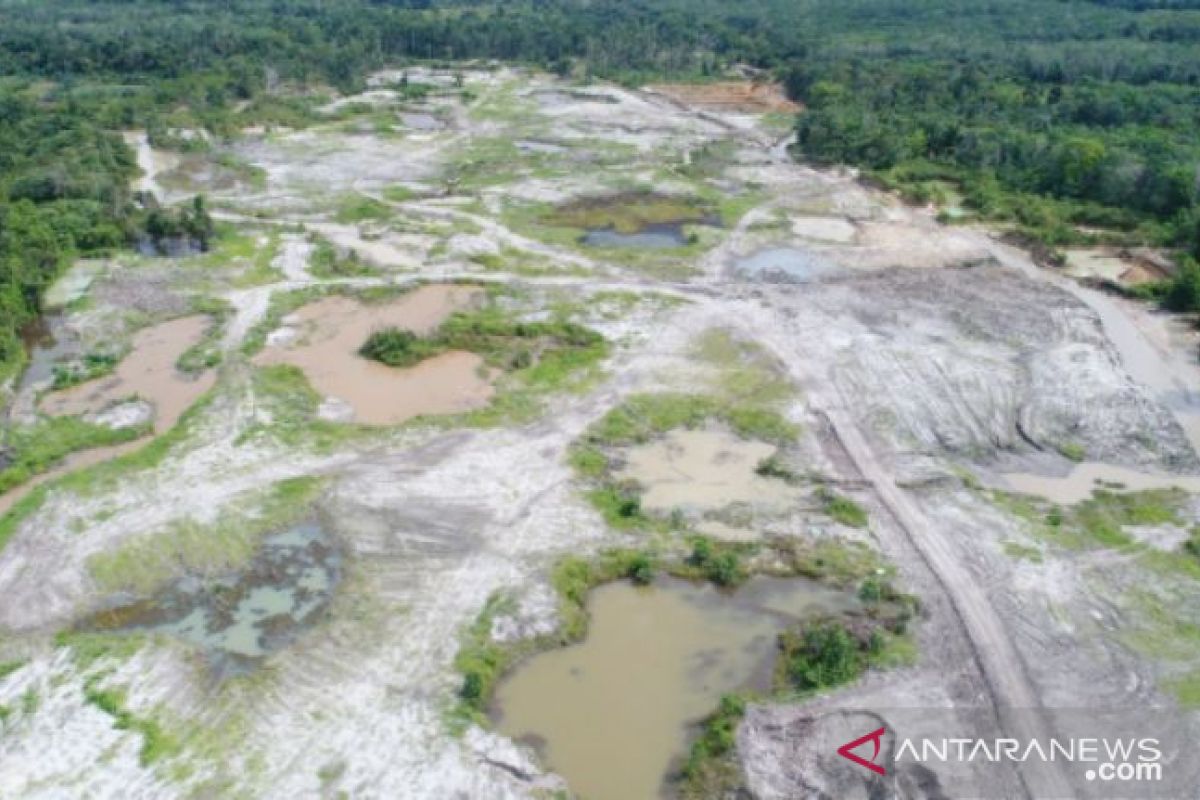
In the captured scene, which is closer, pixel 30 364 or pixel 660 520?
pixel 660 520

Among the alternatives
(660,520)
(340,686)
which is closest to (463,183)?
(660,520)

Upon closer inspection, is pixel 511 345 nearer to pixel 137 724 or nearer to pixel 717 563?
pixel 717 563

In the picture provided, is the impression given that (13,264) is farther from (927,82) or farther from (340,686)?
(927,82)

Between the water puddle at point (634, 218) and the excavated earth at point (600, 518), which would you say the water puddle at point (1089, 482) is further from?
the water puddle at point (634, 218)

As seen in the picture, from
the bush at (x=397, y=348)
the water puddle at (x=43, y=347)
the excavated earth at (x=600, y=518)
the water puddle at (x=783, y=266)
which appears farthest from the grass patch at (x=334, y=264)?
the water puddle at (x=783, y=266)

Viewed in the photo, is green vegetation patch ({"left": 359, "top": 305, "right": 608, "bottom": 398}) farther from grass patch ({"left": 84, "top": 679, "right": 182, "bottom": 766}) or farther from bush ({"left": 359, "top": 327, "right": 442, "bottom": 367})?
grass patch ({"left": 84, "top": 679, "right": 182, "bottom": 766})

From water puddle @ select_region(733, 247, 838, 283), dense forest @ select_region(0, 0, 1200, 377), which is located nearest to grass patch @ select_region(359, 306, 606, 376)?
water puddle @ select_region(733, 247, 838, 283)
